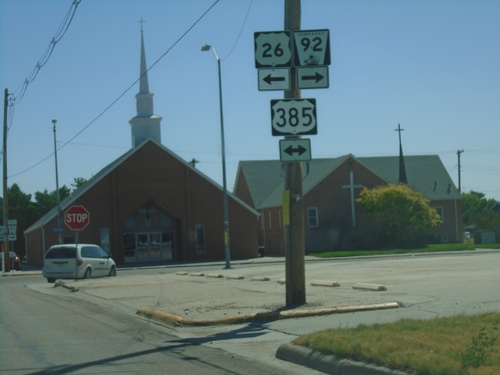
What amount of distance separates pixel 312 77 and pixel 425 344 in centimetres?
674

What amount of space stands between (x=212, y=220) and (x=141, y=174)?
6150mm

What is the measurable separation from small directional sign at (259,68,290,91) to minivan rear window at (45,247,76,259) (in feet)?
63.3

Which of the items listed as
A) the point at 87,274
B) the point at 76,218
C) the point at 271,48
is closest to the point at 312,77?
the point at 271,48

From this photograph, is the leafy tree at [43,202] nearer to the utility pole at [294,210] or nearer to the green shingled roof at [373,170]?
the green shingled roof at [373,170]


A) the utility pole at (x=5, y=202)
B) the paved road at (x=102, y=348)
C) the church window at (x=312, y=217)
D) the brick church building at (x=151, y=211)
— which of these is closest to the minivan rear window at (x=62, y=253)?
the paved road at (x=102, y=348)

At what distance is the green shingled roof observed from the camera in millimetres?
64000

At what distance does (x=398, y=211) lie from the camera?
5778 centimetres

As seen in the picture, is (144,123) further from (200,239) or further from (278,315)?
(278,315)

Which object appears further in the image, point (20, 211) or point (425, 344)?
point (20, 211)

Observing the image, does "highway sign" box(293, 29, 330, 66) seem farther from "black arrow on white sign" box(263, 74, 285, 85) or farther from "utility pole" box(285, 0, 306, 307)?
"black arrow on white sign" box(263, 74, 285, 85)

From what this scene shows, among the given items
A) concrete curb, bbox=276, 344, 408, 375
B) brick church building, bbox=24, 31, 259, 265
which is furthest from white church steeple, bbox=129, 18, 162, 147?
concrete curb, bbox=276, 344, 408, 375

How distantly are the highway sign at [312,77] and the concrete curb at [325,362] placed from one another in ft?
18.8

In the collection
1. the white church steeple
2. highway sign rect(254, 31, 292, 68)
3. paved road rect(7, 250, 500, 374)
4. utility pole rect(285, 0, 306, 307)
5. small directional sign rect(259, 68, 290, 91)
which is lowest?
paved road rect(7, 250, 500, 374)

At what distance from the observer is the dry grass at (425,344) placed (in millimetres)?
7801
